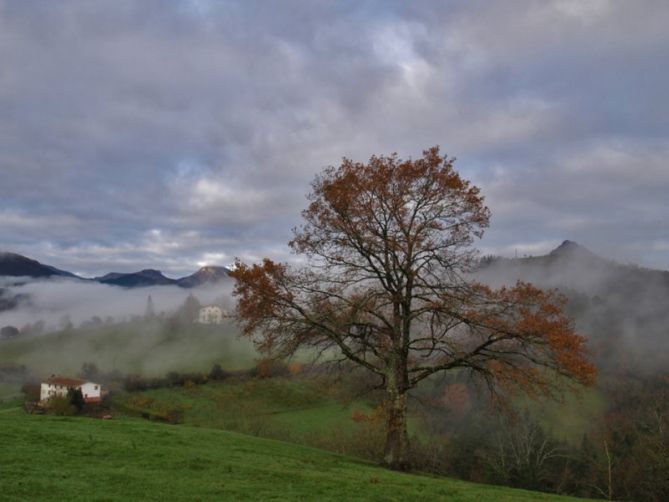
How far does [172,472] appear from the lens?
15.2 meters

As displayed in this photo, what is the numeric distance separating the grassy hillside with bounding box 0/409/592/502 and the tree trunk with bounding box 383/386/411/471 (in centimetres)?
236

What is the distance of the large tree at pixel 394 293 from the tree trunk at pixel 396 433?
0.04m

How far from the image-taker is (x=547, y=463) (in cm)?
6209

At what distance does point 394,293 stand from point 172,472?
11674 millimetres

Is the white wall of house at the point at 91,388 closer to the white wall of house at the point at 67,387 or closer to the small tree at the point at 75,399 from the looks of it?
the white wall of house at the point at 67,387

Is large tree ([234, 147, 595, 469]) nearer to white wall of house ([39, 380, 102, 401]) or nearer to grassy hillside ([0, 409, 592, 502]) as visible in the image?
grassy hillside ([0, 409, 592, 502])

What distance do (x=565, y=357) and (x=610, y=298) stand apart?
655ft

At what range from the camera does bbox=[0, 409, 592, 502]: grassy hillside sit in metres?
12.6

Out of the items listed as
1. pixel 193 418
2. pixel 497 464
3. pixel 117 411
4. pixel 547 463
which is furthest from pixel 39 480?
pixel 117 411

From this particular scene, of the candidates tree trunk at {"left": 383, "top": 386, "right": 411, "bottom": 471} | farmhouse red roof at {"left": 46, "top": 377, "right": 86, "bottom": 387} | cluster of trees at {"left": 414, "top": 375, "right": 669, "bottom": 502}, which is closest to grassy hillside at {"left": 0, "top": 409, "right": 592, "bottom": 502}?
tree trunk at {"left": 383, "top": 386, "right": 411, "bottom": 471}

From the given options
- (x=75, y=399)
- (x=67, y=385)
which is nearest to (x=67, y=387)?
(x=67, y=385)

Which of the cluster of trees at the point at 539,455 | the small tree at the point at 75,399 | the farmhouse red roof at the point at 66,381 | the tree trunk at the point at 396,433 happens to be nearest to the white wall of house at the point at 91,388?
the farmhouse red roof at the point at 66,381

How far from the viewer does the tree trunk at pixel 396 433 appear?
2259 cm

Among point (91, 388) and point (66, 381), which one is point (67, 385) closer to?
point (66, 381)
